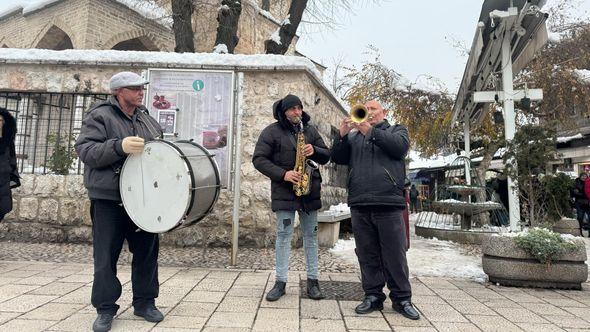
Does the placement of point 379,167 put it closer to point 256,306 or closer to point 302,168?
point 302,168

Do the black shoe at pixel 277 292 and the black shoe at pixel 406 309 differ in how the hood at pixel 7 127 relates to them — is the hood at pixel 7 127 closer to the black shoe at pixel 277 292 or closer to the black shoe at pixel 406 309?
the black shoe at pixel 277 292

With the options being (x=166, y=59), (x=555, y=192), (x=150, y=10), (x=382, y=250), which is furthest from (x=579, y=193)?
(x=150, y=10)

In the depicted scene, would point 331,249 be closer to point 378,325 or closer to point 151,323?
point 378,325

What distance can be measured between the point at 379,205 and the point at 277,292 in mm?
1211

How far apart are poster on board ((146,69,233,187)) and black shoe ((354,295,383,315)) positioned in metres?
3.10

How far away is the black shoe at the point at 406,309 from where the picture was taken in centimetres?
326

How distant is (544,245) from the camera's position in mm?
4465

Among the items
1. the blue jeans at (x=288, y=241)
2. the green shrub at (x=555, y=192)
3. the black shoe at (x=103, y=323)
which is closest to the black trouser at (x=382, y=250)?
the blue jeans at (x=288, y=241)

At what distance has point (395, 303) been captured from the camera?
3449 millimetres

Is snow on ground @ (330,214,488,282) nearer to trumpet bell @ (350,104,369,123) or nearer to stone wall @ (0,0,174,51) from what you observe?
trumpet bell @ (350,104,369,123)

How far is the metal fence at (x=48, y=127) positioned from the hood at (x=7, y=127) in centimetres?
153

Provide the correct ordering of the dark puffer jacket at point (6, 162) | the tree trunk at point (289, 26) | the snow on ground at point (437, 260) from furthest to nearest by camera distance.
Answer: the tree trunk at point (289, 26) < the snow on ground at point (437, 260) < the dark puffer jacket at point (6, 162)

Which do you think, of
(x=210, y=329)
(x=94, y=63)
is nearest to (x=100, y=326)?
(x=210, y=329)

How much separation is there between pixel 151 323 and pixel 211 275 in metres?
1.60
